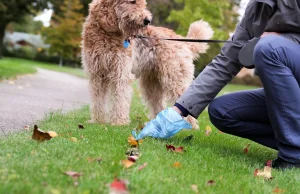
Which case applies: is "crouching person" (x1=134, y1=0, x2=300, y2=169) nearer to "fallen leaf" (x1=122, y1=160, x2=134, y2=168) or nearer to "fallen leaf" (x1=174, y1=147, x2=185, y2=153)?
"fallen leaf" (x1=174, y1=147, x2=185, y2=153)

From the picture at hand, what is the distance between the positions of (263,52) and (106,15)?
7.98 ft

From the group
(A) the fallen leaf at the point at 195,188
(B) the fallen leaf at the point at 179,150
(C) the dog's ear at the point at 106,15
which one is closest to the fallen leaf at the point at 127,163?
(A) the fallen leaf at the point at 195,188

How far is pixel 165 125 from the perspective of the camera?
3941 mm

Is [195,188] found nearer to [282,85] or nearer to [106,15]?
[282,85]

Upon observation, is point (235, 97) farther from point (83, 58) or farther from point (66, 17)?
point (66, 17)

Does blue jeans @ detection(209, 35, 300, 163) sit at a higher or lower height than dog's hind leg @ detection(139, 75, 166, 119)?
higher

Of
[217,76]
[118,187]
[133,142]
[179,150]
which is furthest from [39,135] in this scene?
[217,76]

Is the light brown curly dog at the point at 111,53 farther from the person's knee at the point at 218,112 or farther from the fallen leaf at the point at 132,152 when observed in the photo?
the fallen leaf at the point at 132,152

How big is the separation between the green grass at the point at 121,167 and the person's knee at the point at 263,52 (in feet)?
2.89

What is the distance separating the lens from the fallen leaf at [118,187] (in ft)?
7.32

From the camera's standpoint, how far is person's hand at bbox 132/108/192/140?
12.8 feet

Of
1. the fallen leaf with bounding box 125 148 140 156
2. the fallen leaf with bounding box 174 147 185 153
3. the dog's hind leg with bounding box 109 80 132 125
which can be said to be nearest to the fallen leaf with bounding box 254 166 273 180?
the fallen leaf with bounding box 174 147 185 153

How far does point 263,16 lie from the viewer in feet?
12.1

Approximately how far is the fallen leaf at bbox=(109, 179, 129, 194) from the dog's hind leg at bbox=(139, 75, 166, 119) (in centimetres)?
430
